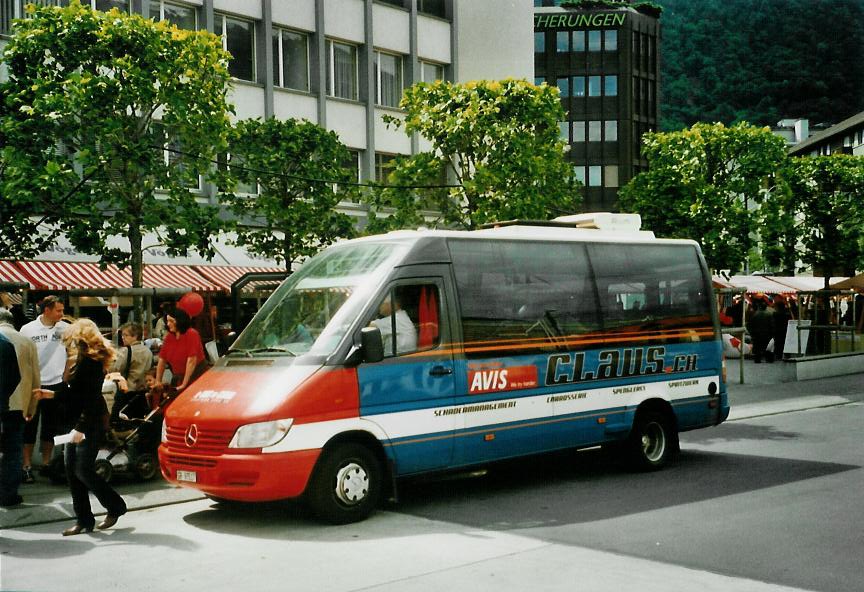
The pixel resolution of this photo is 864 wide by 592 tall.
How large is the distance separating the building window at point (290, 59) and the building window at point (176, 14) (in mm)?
3291

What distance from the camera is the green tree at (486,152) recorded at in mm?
23359

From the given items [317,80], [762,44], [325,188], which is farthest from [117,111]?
[762,44]

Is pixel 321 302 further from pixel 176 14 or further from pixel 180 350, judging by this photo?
pixel 176 14

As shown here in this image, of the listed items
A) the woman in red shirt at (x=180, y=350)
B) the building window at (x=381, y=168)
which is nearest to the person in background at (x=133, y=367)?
the woman in red shirt at (x=180, y=350)

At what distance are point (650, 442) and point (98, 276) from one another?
58.2 feet

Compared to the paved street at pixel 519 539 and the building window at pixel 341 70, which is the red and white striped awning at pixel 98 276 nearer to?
the building window at pixel 341 70

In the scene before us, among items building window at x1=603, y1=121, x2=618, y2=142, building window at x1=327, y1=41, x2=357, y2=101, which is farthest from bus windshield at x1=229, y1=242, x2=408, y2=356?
building window at x1=603, y1=121, x2=618, y2=142

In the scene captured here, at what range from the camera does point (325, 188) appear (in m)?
27.4

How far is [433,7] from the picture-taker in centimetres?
3972

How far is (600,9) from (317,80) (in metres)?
58.9

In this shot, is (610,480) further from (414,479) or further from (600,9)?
(600,9)

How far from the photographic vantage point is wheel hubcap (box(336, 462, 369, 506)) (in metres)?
9.50

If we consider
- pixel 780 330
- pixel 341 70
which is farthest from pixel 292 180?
pixel 780 330

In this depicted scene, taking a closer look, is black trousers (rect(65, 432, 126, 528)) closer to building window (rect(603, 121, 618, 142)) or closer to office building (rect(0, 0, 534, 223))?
office building (rect(0, 0, 534, 223))
